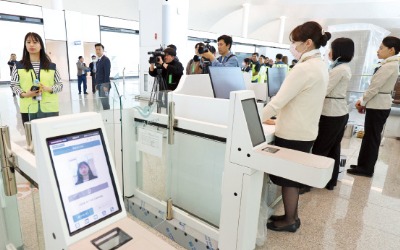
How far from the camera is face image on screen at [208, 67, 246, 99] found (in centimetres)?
178

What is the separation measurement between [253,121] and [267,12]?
17037 millimetres

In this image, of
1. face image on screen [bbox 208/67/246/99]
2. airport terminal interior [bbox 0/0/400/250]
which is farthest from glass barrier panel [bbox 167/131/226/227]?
face image on screen [bbox 208/67/246/99]

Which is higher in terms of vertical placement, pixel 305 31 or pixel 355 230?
pixel 305 31

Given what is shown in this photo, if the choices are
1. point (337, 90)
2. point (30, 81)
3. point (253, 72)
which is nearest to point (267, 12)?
point (253, 72)

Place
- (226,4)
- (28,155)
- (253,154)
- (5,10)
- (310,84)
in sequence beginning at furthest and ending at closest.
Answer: (226,4) → (5,10) → (310,84) → (253,154) → (28,155)

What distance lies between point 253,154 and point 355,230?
1.39 meters

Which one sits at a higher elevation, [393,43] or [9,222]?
[393,43]

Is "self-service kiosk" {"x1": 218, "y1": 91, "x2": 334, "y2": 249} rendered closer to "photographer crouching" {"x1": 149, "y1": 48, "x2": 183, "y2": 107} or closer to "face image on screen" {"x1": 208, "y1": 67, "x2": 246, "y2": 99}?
"face image on screen" {"x1": 208, "y1": 67, "x2": 246, "y2": 99}

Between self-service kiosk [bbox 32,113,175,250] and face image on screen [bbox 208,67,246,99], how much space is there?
1.11 m

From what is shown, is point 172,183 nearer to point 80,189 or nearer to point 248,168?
point 248,168

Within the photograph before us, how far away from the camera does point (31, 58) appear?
2.41 meters

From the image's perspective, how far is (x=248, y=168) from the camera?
1.39 m

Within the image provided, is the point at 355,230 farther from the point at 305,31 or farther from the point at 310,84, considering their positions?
the point at 305,31

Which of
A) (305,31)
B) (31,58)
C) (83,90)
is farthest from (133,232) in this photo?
(83,90)
